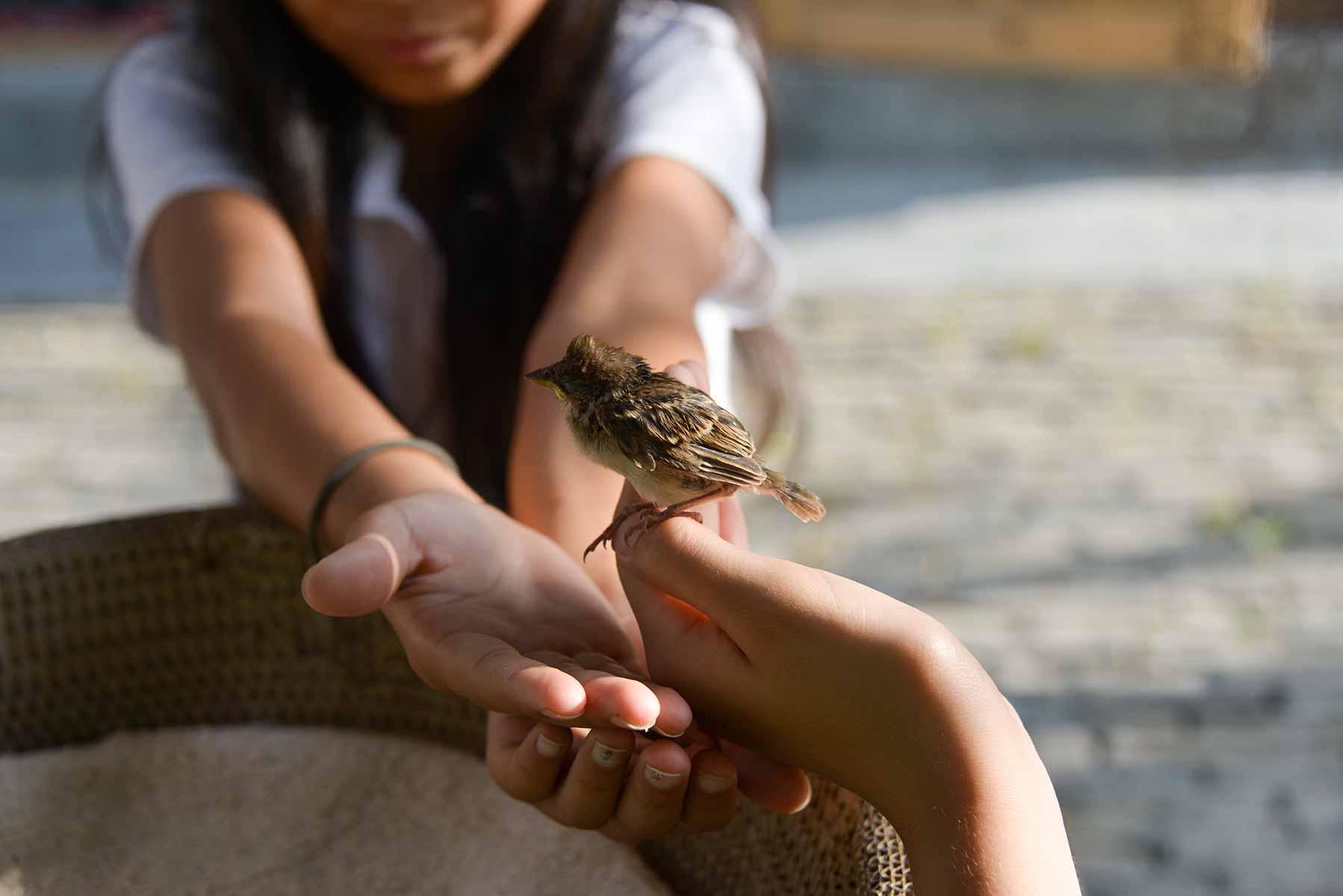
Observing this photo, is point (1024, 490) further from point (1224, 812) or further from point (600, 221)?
point (600, 221)

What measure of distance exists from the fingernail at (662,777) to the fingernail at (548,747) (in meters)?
0.11

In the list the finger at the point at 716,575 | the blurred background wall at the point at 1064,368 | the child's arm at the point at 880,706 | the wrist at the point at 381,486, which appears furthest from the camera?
the blurred background wall at the point at 1064,368

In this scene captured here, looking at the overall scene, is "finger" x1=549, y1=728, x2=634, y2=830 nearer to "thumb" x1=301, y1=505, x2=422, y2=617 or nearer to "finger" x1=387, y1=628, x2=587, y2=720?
"finger" x1=387, y1=628, x2=587, y2=720

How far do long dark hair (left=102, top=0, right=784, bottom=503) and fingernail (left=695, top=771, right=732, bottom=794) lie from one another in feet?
4.35

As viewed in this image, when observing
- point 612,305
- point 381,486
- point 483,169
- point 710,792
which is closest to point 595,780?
point 710,792

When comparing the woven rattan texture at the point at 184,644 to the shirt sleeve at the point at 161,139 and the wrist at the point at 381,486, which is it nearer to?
the wrist at the point at 381,486

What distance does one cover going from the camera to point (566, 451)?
218 centimetres

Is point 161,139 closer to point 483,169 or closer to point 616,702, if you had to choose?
point 483,169

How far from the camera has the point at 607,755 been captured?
153cm

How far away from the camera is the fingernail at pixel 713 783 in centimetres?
157

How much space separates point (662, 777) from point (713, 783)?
0.24ft

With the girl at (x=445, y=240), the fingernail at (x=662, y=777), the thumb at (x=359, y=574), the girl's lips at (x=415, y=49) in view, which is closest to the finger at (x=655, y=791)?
the fingernail at (x=662, y=777)

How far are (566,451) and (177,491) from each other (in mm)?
3470

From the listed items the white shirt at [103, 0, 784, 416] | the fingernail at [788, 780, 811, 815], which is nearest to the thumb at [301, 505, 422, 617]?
the fingernail at [788, 780, 811, 815]
